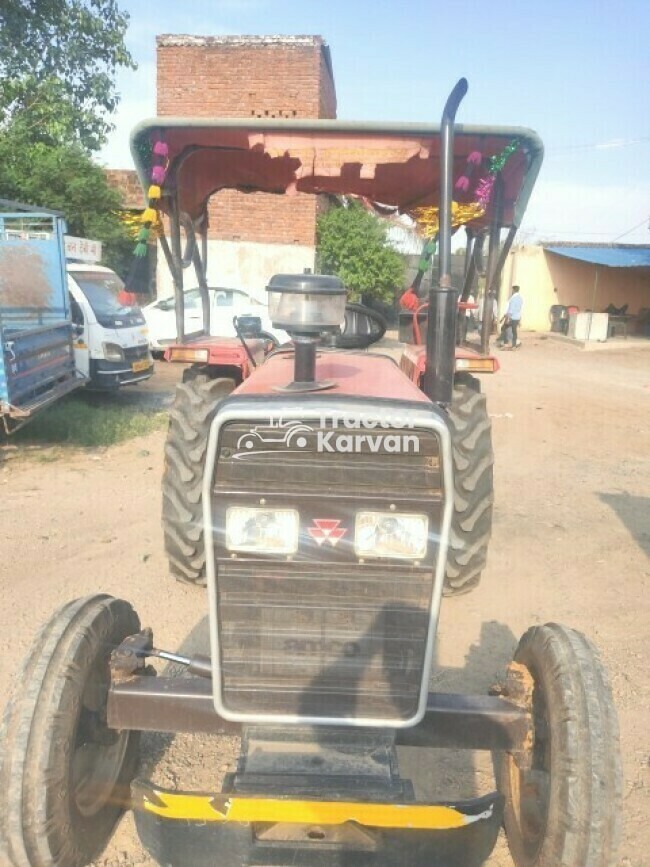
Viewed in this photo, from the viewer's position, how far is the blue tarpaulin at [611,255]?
22984 mm

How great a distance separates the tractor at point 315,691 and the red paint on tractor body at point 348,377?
5cm

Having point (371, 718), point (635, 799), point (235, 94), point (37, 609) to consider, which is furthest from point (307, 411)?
point (235, 94)

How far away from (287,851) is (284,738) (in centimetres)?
32

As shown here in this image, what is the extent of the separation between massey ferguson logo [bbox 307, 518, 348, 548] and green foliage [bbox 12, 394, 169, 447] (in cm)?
645

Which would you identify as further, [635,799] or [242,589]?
[635,799]

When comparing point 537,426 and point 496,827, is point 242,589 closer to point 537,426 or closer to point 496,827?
point 496,827

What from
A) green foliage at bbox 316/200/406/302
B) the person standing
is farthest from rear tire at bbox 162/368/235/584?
the person standing

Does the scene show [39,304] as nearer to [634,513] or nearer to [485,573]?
[485,573]

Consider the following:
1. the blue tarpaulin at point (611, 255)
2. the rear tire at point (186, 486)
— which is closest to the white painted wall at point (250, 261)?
the blue tarpaulin at point (611, 255)

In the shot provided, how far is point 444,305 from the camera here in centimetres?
308

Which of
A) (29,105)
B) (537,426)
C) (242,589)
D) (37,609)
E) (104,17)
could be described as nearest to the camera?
(242,589)

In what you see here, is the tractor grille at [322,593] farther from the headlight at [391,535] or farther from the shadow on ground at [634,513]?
the shadow on ground at [634,513]

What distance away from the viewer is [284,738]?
2.31m

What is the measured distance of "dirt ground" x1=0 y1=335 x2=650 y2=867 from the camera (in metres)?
3.10
